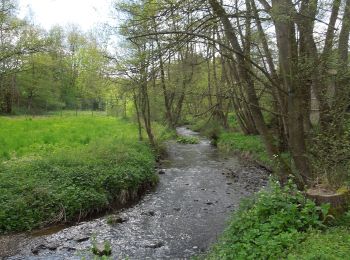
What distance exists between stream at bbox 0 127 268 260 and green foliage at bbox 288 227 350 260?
9.85 ft

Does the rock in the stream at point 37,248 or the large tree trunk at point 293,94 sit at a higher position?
the large tree trunk at point 293,94

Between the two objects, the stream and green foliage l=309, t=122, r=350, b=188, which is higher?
green foliage l=309, t=122, r=350, b=188

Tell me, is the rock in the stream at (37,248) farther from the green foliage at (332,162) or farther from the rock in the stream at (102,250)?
the green foliage at (332,162)

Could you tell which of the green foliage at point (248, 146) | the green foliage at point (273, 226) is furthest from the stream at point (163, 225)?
the green foliage at point (248, 146)

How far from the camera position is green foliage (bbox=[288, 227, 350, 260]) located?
12.7 feet

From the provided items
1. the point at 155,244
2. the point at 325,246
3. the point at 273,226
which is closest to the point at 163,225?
the point at 155,244

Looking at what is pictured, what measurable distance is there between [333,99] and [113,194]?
662 cm

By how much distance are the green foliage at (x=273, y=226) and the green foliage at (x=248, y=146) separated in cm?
917

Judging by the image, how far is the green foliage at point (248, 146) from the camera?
1614 cm

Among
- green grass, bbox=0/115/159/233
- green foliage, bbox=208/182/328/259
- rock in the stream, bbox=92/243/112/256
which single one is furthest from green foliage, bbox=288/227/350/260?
green grass, bbox=0/115/159/233

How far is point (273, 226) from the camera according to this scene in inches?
201

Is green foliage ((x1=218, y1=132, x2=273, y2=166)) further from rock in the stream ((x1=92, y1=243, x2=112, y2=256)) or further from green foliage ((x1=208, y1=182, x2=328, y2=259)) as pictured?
rock in the stream ((x1=92, y1=243, x2=112, y2=256))

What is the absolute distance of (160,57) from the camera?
5.82 metres

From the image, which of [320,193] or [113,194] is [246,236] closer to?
[320,193]
